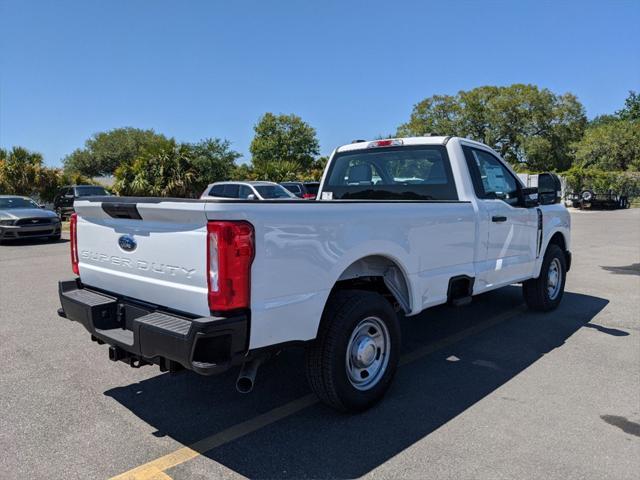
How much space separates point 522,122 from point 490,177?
59700 mm

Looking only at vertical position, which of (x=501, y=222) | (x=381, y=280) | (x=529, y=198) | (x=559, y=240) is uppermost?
(x=529, y=198)

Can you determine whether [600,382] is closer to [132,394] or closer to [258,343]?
[258,343]

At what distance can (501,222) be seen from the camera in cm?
509

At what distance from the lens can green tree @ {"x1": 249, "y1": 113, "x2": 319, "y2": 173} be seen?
7650 centimetres

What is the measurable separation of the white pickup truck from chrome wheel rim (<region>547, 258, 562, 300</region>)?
5.63 ft

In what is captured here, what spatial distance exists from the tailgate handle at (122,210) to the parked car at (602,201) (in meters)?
34.3

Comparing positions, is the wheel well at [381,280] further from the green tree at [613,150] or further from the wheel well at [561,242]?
the green tree at [613,150]

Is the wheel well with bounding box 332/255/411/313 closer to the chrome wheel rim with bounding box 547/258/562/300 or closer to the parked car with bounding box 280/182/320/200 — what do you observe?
the chrome wheel rim with bounding box 547/258/562/300

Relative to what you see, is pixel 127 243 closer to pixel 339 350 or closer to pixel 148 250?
pixel 148 250

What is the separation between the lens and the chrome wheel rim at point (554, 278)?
643 centimetres

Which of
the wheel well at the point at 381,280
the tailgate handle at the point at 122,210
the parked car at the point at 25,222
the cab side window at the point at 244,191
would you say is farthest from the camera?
the cab side window at the point at 244,191

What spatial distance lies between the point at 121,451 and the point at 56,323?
11.0 ft

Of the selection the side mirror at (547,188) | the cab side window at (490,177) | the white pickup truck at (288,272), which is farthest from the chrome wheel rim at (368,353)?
the side mirror at (547,188)

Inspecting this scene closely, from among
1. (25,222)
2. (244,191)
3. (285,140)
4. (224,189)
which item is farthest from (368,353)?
(285,140)
